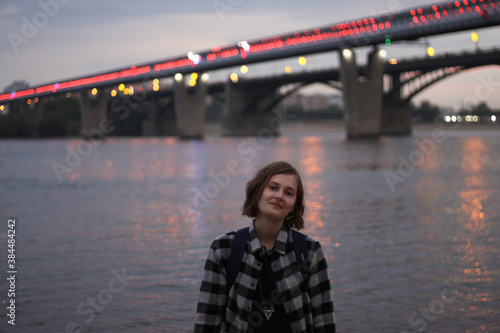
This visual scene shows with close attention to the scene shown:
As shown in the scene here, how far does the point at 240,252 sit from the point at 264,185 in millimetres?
367

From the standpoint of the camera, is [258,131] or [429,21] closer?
[429,21]

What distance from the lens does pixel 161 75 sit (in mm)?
122688

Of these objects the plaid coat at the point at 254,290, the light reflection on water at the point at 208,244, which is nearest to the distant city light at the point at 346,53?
the light reflection on water at the point at 208,244

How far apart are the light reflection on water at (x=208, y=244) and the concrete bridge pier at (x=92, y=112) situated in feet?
343

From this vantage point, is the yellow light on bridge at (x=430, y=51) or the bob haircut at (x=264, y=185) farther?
the yellow light on bridge at (x=430, y=51)

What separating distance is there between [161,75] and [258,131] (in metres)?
25.0

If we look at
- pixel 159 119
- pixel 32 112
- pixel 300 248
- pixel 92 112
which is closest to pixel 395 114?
pixel 92 112

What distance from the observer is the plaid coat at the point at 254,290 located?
13.3ft

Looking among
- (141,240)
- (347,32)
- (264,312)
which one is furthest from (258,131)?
(264,312)

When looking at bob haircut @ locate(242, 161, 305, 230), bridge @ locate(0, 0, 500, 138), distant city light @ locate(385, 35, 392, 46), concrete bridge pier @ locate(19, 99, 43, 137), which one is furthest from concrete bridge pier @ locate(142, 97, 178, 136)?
bob haircut @ locate(242, 161, 305, 230)

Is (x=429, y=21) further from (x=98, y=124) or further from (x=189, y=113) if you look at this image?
(x=98, y=124)

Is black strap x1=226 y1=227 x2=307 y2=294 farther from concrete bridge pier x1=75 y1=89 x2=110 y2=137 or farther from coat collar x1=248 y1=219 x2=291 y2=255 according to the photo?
concrete bridge pier x1=75 y1=89 x2=110 y2=137

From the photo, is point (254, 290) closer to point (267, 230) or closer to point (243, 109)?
point (267, 230)

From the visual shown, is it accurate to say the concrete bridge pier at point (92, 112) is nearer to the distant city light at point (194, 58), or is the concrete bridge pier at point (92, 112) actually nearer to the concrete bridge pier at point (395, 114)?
the distant city light at point (194, 58)
